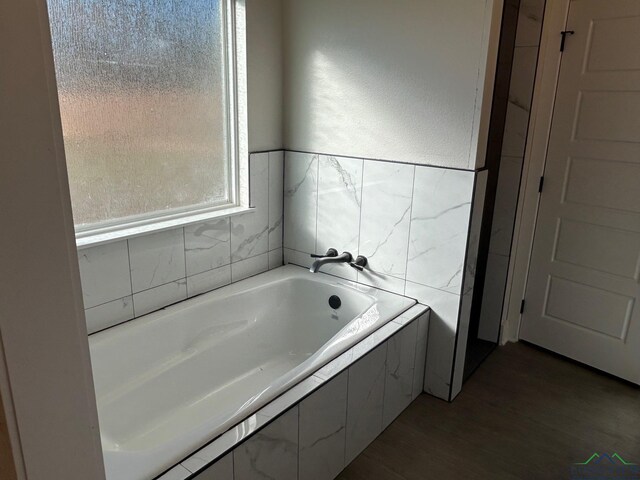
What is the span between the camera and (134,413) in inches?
76.3

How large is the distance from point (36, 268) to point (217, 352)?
1.83 meters

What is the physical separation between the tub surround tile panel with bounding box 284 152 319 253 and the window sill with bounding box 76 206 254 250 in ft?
0.92

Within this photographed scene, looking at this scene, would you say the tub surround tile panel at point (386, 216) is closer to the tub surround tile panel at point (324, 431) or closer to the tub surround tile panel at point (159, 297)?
the tub surround tile panel at point (324, 431)

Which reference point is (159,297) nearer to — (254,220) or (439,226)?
(254,220)

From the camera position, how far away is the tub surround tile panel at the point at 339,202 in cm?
244

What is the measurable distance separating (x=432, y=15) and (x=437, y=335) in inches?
57.6

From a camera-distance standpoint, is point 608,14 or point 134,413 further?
point 608,14

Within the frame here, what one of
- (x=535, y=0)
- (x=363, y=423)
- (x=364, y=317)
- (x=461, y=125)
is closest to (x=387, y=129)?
Result: (x=461, y=125)

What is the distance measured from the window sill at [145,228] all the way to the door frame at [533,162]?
1.54 m

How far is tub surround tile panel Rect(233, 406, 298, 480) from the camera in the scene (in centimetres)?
140

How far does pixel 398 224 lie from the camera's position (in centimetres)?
232

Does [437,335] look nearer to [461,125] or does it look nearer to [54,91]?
[461,125]

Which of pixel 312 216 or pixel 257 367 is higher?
pixel 312 216

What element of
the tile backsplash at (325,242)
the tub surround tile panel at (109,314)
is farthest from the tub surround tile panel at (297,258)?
the tub surround tile panel at (109,314)
